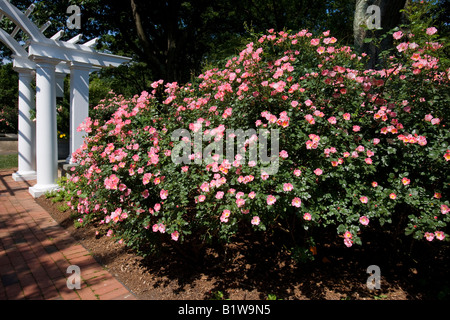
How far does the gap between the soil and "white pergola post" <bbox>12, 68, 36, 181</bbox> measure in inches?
178

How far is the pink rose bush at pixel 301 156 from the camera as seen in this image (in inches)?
83.9

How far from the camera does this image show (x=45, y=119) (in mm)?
5023

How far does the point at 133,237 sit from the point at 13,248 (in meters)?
1.87

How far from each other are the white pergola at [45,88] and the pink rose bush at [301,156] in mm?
3061

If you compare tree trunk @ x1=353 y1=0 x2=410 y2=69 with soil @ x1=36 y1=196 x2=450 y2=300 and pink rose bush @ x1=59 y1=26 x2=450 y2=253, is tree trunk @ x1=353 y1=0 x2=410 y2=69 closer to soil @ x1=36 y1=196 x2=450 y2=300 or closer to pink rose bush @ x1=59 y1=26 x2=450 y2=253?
pink rose bush @ x1=59 y1=26 x2=450 y2=253

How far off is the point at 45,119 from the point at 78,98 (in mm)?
855

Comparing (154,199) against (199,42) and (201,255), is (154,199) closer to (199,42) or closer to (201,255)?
(201,255)

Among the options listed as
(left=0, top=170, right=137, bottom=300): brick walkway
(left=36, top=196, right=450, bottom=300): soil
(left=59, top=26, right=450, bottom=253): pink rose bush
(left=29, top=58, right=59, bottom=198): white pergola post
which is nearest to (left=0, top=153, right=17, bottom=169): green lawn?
(left=29, top=58, right=59, bottom=198): white pergola post

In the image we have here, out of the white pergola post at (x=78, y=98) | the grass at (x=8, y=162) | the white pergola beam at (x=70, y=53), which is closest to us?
the white pergola beam at (x=70, y=53)

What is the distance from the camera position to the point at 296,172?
2107 mm
